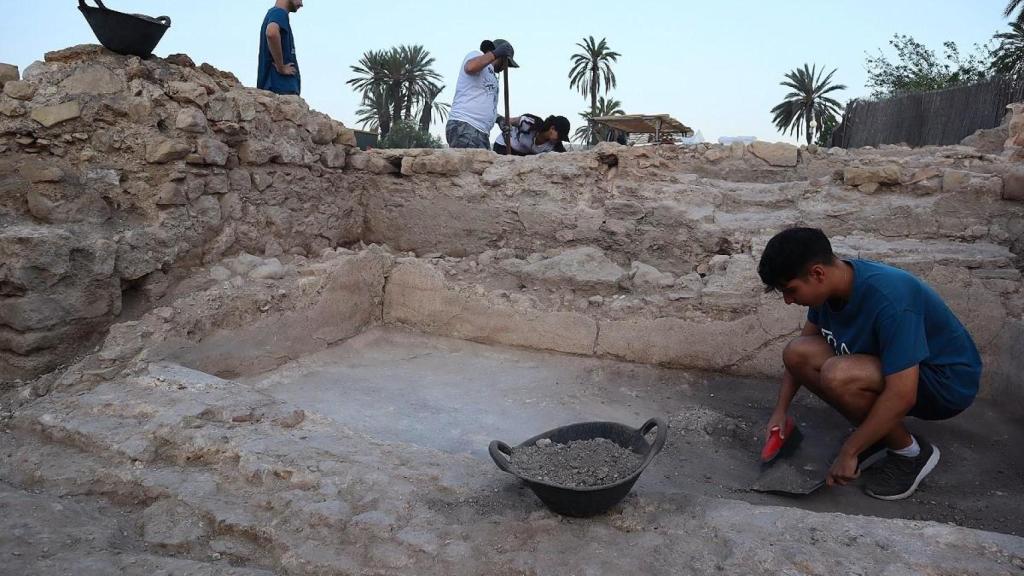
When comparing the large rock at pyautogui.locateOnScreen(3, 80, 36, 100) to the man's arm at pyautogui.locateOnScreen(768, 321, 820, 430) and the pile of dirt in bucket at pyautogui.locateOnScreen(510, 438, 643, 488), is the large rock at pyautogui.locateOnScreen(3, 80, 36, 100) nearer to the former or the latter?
the pile of dirt in bucket at pyautogui.locateOnScreen(510, 438, 643, 488)

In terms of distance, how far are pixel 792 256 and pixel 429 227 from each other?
293cm

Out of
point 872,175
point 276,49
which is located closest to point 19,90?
point 276,49

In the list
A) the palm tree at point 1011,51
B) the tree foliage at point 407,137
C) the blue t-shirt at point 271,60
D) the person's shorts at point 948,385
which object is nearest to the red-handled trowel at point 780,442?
the person's shorts at point 948,385

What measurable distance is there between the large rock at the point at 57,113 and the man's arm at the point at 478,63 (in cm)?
301

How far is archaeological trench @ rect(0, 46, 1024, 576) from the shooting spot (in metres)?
1.87

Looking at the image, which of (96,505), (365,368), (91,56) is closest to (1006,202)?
(365,368)

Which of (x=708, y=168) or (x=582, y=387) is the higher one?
(x=708, y=168)

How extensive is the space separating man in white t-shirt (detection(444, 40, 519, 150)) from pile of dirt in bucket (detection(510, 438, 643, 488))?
381 cm

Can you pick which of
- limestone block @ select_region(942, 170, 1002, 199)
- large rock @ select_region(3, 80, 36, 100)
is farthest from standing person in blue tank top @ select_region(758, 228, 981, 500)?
large rock @ select_region(3, 80, 36, 100)

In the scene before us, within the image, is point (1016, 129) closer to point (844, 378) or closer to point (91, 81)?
point (844, 378)

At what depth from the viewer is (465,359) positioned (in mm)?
3930

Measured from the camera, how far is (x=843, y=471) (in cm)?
242

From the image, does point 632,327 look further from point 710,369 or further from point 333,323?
point 333,323

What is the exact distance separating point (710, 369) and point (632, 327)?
0.47 m
